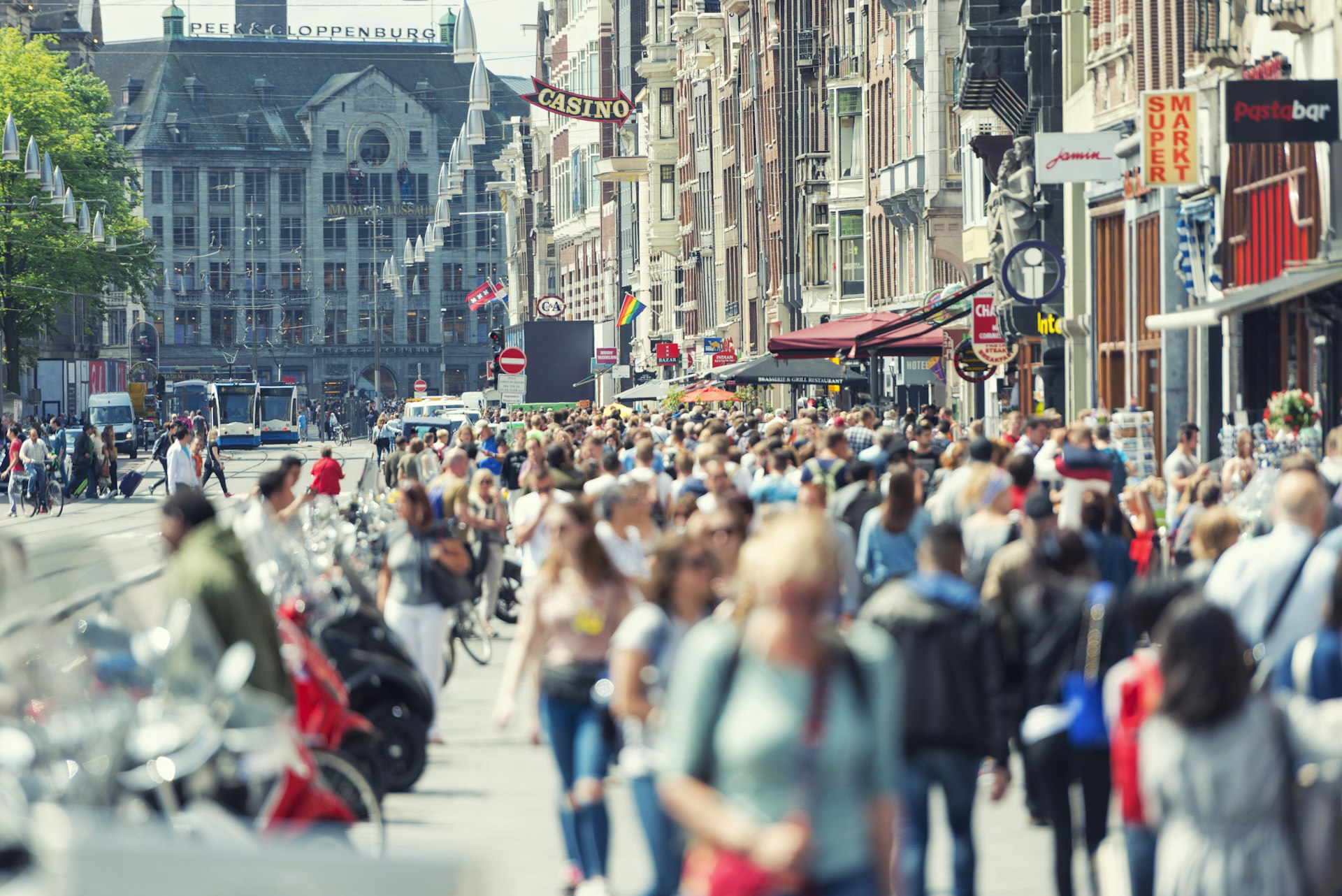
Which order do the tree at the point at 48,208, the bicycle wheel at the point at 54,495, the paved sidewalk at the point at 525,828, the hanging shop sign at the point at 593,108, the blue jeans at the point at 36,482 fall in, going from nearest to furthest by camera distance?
the paved sidewalk at the point at 525,828, the blue jeans at the point at 36,482, the bicycle wheel at the point at 54,495, the hanging shop sign at the point at 593,108, the tree at the point at 48,208

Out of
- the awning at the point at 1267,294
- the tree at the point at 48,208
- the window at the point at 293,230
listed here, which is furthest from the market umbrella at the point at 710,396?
the window at the point at 293,230

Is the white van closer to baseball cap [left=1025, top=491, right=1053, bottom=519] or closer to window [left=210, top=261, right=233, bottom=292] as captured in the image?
baseball cap [left=1025, top=491, right=1053, bottom=519]

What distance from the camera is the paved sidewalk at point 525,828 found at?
9.20 meters

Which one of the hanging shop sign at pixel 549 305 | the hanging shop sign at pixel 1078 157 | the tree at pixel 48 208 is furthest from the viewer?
the hanging shop sign at pixel 549 305

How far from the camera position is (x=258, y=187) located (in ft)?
488

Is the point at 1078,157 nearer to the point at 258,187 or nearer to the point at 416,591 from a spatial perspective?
the point at 416,591

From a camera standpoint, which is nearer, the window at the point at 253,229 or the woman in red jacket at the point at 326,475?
the woman in red jacket at the point at 326,475

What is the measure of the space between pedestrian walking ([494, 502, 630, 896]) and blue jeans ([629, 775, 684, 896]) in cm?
75

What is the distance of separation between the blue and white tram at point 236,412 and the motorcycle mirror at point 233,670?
80.2 metres

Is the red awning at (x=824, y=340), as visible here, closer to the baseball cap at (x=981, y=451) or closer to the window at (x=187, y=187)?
the baseball cap at (x=981, y=451)

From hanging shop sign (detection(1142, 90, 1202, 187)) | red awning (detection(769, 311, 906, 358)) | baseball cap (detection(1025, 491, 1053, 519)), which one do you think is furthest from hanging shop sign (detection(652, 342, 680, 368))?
baseball cap (detection(1025, 491, 1053, 519))

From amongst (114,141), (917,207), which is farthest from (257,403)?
(917,207)

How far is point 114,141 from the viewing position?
71.3 metres

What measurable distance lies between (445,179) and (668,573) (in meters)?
75.3
